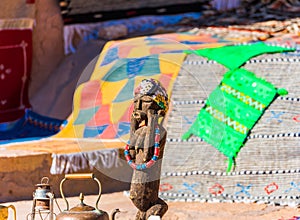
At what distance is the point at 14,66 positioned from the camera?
8492 millimetres

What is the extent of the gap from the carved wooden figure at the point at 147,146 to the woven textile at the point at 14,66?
376 cm

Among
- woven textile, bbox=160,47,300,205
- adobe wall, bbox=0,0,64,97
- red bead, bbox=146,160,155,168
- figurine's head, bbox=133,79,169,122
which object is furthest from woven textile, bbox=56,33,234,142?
red bead, bbox=146,160,155,168

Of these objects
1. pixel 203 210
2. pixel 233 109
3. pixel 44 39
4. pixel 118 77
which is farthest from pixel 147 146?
pixel 44 39

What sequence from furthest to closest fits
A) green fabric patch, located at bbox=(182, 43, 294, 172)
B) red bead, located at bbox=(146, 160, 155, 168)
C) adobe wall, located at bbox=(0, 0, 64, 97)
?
1. adobe wall, located at bbox=(0, 0, 64, 97)
2. green fabric patch, located at bbox=(182, 43, 294, 172)
3. red bead, located at bbox=(146, 160, 155, 168)

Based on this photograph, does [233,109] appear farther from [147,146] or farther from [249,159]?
[147,146]

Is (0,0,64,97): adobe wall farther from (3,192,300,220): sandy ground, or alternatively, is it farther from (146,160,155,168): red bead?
(146,160,155,168): red bead

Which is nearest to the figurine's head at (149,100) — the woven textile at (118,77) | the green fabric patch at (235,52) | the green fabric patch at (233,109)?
the woven textile at (118,77)

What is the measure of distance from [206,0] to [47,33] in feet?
6.47

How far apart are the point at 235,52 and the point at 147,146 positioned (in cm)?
300

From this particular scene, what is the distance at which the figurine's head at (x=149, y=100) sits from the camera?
15.8ft

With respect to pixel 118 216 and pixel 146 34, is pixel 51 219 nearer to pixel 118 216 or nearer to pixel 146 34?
pixel 118 216

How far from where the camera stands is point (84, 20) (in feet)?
30.7

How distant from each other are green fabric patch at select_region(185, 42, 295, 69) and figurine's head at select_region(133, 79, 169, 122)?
2.50m

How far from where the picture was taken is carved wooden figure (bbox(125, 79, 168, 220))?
4785mm
